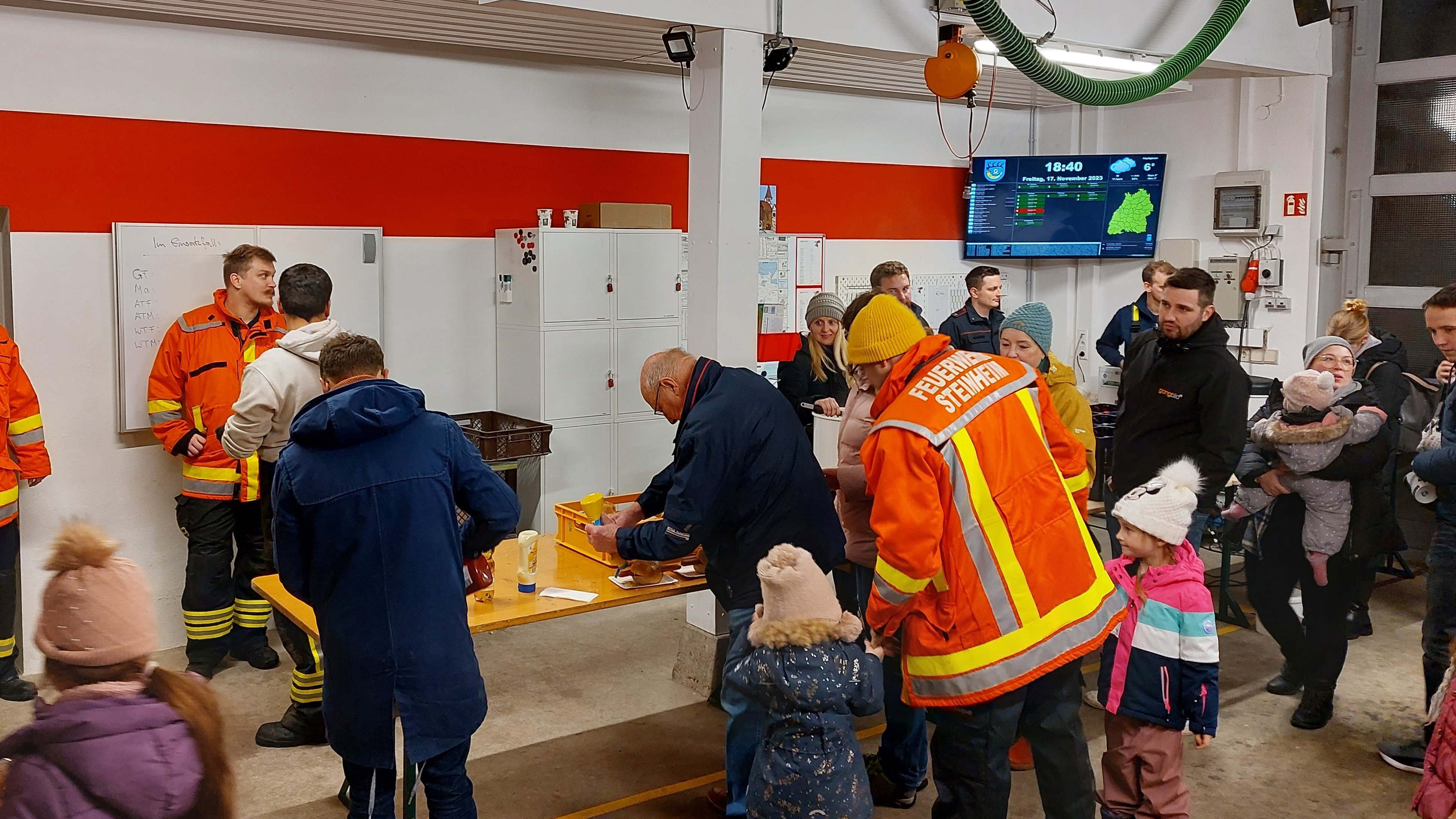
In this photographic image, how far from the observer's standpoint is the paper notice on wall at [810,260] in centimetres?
852

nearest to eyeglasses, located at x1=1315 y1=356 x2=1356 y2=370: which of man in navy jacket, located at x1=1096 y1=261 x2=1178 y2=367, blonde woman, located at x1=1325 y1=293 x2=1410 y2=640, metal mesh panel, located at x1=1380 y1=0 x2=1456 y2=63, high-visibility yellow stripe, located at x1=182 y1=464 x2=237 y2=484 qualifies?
blonde woman, located at x1=1325 y1=293 x2=1410 y2=640

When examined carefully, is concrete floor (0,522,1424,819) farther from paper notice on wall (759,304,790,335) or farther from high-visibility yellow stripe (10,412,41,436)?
paper notice on wall (759,304,790,335)

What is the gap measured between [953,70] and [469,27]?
2516 millimetres

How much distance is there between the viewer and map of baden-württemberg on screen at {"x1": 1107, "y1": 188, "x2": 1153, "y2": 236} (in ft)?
29.9

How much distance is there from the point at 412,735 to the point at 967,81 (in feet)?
13.1

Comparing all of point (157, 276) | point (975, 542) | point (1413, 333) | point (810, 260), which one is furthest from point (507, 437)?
point (1413, 333)

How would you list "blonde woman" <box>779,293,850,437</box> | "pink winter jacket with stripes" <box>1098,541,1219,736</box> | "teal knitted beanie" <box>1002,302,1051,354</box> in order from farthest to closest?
"blonde woman" <box>779,293,850,437</box> → "teal knitted beanie" <box>1002,302,1051,354</box> → "pink winter jacket with stripes" <box>1098,541,1219,736</box>

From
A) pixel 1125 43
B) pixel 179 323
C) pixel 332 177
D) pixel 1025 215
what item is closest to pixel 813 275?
pixel 1025 215

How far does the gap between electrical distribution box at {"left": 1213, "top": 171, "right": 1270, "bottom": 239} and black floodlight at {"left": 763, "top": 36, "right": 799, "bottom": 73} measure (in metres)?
4.31

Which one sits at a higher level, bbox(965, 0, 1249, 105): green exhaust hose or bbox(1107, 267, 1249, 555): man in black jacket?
bbox(965, 0, 1249, 105): green exhaust hose

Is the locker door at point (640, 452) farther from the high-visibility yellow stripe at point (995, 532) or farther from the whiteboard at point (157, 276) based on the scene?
the high-visibility yellow stripe at point (995, 532)

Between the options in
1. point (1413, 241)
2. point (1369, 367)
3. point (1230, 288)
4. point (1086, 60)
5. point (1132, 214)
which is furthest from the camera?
point (1132, 214)

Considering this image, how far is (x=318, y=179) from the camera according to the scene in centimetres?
647

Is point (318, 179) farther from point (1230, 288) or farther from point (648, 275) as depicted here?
point (1230, 288)
